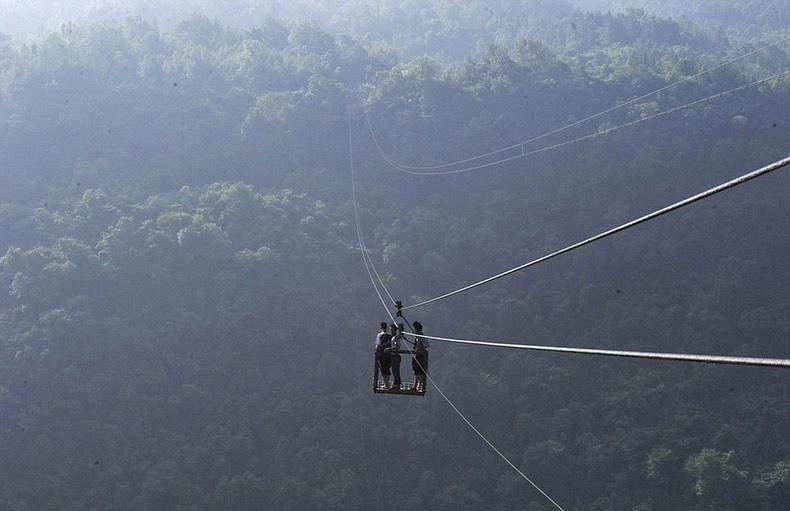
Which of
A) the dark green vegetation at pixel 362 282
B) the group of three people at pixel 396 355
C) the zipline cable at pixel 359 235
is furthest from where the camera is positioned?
the zipline cable at pixel 359 235

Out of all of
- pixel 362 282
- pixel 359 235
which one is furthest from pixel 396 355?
pixel 359 235

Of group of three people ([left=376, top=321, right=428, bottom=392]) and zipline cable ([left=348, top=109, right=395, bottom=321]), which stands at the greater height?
zipline cable ([left=348, top=109, right=395, bottom=321])

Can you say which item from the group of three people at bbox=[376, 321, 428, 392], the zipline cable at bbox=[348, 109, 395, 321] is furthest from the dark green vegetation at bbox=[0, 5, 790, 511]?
the group of three people at bbox=[376, 321, 428, 392]

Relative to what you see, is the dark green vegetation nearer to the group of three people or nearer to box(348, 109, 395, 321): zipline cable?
box(348, 109, 395, 321): zipline cable

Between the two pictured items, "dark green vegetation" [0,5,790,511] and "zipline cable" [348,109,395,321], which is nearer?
"dark green vegetation" [0,5,790,511]

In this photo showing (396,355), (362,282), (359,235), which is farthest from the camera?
(359,235)

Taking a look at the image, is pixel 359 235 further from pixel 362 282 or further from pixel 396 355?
pixel 396 355

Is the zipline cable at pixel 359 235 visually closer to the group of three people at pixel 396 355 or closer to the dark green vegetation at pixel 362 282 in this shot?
Answer: the dark green vegetation at pixel 362 282

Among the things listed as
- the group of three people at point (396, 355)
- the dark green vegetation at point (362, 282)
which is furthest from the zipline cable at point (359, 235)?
the group of three people at point (396, 355)
